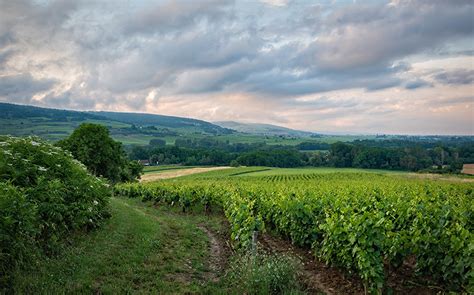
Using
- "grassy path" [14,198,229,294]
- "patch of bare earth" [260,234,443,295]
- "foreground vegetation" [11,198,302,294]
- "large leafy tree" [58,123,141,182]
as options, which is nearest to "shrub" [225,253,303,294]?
"foreground vegetation" [11,198,302,294]

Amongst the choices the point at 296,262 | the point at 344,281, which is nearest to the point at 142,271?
the point at 296,262

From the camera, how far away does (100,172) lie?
50.3m

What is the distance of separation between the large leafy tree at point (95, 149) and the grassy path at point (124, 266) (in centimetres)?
3538

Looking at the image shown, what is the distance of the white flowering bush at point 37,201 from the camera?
7.34m

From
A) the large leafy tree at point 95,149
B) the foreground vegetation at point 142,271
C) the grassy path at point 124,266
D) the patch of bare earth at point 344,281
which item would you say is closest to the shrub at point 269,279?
the foreground vegetation at point 142,271

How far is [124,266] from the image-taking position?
9.78 metres

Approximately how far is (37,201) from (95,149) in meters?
41.4

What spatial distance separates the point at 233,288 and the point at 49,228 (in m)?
5.37

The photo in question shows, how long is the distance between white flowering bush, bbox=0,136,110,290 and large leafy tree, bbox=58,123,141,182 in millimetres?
34528

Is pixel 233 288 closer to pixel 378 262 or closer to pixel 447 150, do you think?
pixel 378 262

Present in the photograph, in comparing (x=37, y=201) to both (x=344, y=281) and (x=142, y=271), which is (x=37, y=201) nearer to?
(x=142, y=271)

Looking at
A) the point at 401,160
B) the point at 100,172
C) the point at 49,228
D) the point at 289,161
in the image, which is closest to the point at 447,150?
the point at 401,160

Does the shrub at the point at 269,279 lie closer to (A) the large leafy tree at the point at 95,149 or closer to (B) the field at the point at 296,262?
(B) the field at the point at 296,262

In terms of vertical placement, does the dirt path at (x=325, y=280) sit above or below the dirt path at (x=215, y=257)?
above
